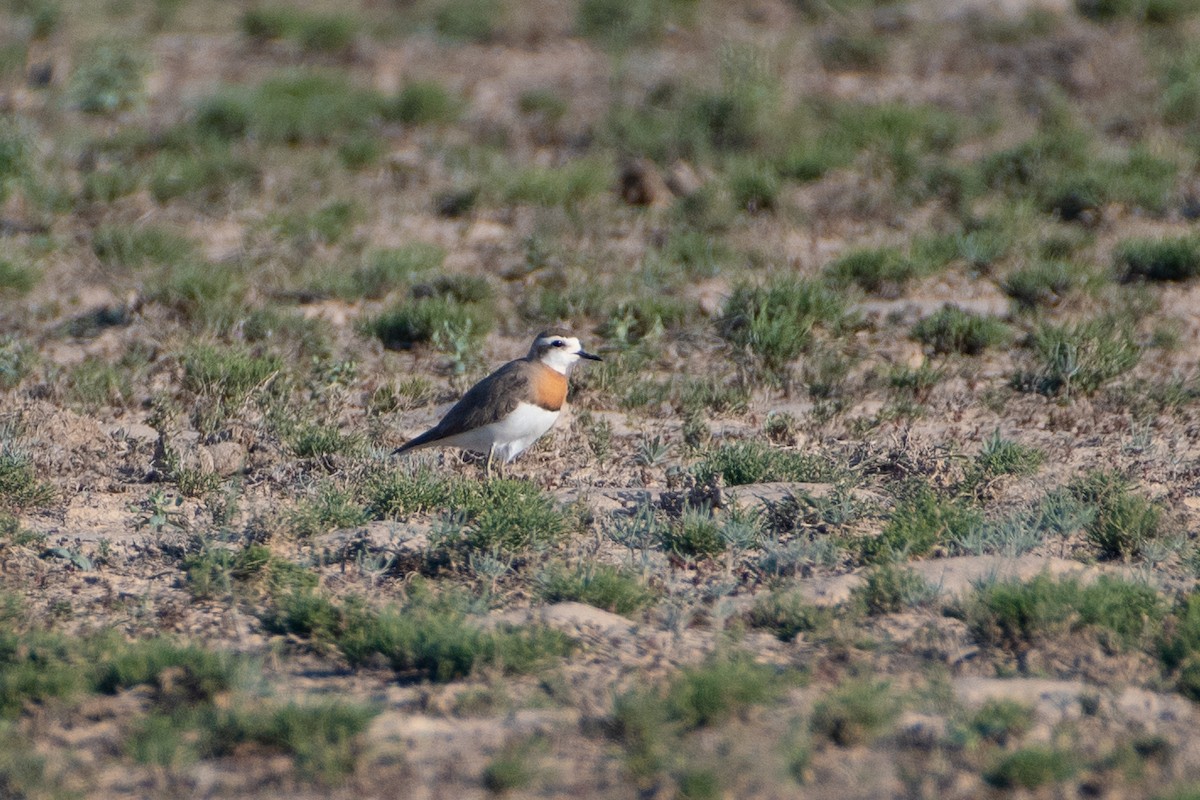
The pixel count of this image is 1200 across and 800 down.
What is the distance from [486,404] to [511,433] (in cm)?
21

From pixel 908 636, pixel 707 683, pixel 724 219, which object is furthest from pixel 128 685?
pixel 724 219

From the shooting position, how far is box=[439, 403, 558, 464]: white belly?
684 centimetres

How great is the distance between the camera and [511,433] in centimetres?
688

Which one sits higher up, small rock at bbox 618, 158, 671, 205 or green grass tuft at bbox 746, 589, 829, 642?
small rock at bbox 618, 158, 671, 205

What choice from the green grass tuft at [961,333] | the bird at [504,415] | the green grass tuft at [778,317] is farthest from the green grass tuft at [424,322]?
the green grass tuft at [961,333]

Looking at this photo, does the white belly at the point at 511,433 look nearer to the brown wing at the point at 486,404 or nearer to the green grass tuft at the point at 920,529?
the brown wing at the point at 486,404

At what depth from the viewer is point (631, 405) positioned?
25.9 feet

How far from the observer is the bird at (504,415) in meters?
6.86

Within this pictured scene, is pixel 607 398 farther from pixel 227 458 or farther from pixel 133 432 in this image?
pixel 133 432

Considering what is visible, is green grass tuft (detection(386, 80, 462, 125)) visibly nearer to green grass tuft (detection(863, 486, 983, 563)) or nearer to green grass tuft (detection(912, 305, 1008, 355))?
green grass tuft (detection(912, 305, 1008, 355))

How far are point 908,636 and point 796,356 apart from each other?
3.52 meters

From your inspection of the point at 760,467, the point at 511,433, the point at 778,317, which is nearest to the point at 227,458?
the point at 511,433

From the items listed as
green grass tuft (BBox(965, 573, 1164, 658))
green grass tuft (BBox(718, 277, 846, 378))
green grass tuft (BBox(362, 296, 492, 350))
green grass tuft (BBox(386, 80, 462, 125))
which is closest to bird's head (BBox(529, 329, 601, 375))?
green grass tuft (BBox(362, 296, 492, 350))

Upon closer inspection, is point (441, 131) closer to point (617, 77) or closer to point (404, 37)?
point (617, 77)
